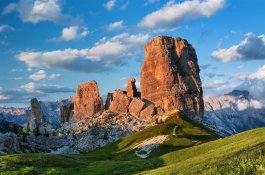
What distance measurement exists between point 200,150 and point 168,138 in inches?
3225

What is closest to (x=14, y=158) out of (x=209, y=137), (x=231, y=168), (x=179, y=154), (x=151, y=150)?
(x=179, y=154)

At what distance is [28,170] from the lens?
6397cm

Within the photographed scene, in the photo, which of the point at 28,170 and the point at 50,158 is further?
the point at 50,158

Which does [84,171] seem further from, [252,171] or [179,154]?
[252,171]

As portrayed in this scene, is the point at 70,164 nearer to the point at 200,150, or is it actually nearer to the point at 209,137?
the point at 200,150

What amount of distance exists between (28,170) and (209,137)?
146m

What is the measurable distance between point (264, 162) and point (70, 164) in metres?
60.2

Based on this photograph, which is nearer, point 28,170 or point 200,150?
point 28,170

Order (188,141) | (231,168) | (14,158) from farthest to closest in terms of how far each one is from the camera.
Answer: (188,141) → (14,158) → (231,168)

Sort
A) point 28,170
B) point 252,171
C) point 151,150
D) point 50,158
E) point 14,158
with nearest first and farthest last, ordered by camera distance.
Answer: point 252,171, point 28,170, point 14,158, point 50,158, point 151,150

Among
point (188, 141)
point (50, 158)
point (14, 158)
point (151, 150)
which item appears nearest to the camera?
point (14, 158)

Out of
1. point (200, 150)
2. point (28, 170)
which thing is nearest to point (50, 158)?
point (28, 170)

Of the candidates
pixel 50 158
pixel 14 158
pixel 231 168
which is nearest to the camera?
pixel 231 168

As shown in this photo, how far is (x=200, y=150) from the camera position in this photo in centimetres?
8406
